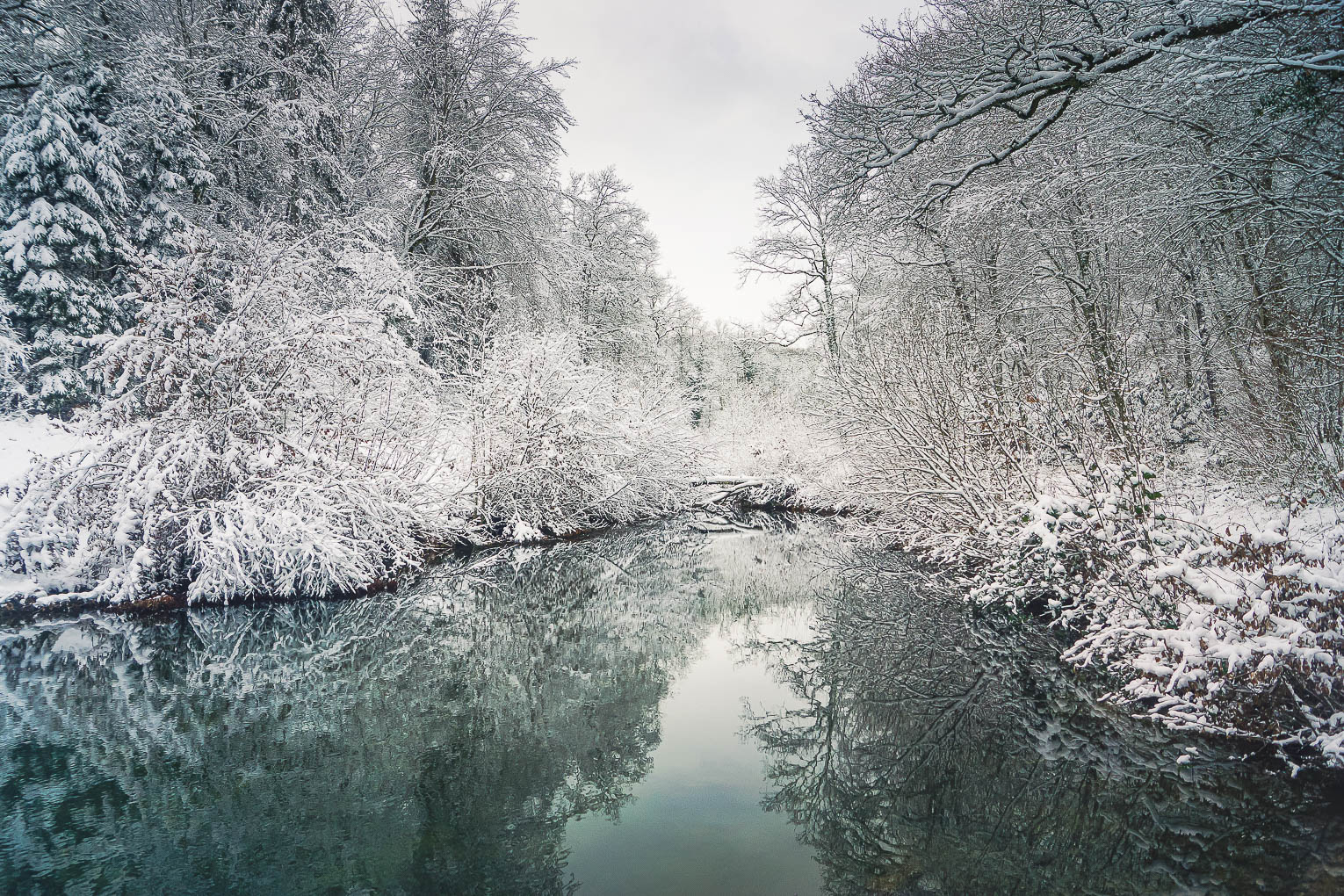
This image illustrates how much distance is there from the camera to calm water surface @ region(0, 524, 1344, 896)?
3.02 m

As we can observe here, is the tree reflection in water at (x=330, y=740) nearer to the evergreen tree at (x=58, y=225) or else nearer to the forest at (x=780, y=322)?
the forest at (x=780, y=322)

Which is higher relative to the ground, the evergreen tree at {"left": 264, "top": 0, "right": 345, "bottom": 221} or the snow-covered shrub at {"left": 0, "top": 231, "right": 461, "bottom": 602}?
the evergreen tree at {"left": 264, "top": 0, "right": 345, "bottom": 221}

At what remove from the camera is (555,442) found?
12.8 meters

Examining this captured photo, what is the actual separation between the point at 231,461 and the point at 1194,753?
31.4 feet

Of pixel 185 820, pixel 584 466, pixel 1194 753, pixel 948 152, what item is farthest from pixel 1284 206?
pixel 584 466

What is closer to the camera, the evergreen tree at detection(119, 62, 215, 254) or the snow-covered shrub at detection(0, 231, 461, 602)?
the snow-covered shrub at detection(0, 231, 461, 602)

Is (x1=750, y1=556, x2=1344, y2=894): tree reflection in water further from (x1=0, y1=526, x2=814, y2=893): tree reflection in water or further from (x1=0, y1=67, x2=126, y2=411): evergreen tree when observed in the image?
(x1=0, y1=67, x2=126, y2=411): evergreen tree

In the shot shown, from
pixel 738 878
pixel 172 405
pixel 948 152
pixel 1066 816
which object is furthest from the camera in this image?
pixel 172 405

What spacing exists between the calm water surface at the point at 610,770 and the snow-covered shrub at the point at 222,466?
2.82 feet

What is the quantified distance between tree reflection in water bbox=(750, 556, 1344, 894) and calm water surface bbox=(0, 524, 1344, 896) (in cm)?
2

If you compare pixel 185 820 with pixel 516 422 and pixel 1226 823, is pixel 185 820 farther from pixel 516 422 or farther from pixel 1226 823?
pixel 516 422

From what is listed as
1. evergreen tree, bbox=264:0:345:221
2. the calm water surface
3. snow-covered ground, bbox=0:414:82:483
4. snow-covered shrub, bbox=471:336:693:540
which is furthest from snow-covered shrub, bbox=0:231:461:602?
evergreen tree, bbox=264:0:345:221

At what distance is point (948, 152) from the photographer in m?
6.65

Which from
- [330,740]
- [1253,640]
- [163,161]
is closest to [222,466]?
[330,740]
